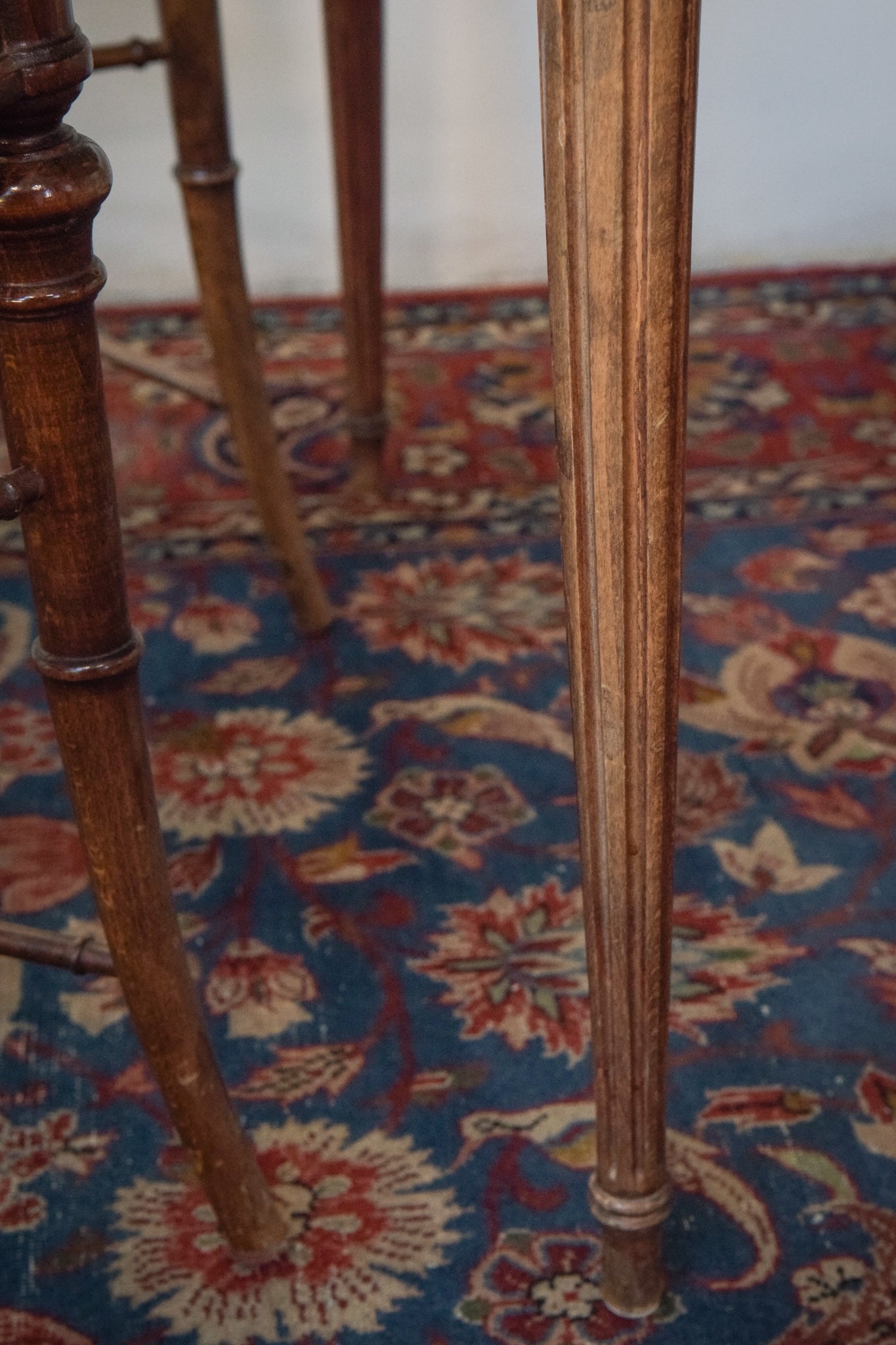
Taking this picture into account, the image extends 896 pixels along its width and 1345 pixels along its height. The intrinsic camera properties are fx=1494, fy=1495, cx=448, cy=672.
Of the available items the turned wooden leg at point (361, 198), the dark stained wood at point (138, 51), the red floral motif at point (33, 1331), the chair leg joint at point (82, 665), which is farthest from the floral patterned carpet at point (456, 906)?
the dark stained wood at point (138, 51)

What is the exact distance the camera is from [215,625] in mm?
1401

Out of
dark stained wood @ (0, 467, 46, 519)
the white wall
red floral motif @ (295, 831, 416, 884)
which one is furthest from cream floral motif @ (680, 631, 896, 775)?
the white wall

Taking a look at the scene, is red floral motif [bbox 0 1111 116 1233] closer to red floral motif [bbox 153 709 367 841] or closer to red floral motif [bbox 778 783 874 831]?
red floral motif [bbox 153 709 367 841]

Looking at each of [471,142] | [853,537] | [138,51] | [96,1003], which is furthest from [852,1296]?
[471,142]

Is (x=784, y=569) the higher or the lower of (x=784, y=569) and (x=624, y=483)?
the lower

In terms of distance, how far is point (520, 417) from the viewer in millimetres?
1732

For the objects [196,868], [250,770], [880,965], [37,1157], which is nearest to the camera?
[37,1157]

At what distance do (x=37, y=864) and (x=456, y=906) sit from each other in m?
0.32

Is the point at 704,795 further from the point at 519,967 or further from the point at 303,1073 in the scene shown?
the point at 303,1073

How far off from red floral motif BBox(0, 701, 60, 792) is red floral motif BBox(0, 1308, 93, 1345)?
1.62 ft

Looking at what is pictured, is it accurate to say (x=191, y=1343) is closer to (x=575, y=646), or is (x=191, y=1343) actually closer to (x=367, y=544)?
(x=575, y=646)

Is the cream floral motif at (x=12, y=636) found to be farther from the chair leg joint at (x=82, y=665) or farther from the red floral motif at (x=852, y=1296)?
the red floral motif at (x=852, y=1296)

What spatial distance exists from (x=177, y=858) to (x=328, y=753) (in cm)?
17

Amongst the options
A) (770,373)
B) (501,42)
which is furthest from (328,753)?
(501,42)
